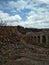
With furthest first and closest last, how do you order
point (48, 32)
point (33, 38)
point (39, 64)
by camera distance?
point (33, 38)
point (48, 32)
point (39, 64)

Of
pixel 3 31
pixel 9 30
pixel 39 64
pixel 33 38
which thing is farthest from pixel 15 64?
pixel 33 38

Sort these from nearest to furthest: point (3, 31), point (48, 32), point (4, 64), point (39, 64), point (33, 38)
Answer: point (4, 64)
point (39, 64)
point (3, 31)
point (48, 32)
point (33, 38)

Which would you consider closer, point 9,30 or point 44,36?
point 9,30

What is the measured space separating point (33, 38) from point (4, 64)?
2782cm

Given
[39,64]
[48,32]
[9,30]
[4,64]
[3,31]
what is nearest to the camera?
[4,64]

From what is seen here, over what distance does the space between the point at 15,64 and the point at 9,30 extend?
1615cm

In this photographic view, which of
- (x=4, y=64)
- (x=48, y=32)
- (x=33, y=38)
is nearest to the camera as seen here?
(x=4, y=64)

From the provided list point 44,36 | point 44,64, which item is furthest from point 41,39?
point 44,64

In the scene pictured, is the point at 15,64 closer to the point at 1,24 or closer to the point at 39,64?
the point at 39,64

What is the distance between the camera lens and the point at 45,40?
34.4 metres

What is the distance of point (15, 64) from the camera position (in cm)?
1097

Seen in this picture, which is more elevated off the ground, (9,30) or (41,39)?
(9,30)

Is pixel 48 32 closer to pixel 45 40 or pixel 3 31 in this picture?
pixel 45 40

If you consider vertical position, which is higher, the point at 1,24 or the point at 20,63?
the point at 1,24
